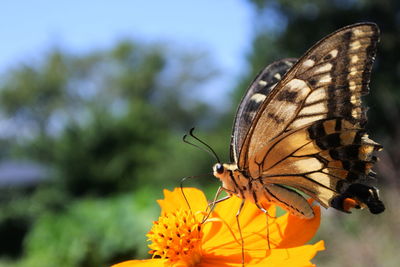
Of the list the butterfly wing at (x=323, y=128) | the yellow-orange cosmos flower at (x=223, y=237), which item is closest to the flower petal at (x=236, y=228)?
the yellow-orange cosmos flower at (x=223, y=237)

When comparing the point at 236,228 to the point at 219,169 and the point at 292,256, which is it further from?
the point at 292,256

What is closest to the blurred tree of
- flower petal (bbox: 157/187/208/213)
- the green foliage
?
the green foliage

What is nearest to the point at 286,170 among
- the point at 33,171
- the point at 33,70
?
the point at 33,171

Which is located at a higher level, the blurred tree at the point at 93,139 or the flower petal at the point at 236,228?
the blurred tree at the point at 93,139

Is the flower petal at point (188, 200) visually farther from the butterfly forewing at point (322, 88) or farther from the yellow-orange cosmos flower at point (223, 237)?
the butterfly forewing at point (322, 88)

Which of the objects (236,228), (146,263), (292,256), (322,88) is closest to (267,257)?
(292,256)

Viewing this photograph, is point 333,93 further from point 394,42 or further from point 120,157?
point 394,42

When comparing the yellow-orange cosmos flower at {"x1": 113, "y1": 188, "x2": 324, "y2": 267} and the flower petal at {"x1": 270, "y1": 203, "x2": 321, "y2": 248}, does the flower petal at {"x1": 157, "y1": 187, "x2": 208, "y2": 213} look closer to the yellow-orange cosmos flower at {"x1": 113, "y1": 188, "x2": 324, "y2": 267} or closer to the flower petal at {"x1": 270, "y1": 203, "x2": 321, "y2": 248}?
the yellow-orange cosmos flower at {"x1": 113, "y1": 188, "x2": 324, "y2": 267}
